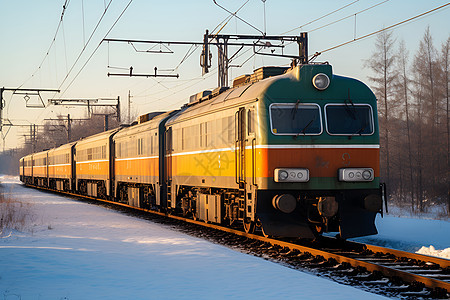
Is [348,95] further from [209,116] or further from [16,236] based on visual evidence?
[16,236]

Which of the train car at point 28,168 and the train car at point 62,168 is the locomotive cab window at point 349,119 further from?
the train car at point 28,168

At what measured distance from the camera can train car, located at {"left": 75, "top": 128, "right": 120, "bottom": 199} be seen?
30.4 meters

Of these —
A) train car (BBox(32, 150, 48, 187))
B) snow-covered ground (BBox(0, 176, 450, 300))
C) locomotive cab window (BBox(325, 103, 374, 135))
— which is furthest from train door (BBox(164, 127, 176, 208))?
train car (BBox(32, 150, 48, 187))

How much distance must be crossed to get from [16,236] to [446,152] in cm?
3668

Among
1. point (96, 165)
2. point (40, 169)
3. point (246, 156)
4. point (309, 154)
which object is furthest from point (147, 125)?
point (40, 169)

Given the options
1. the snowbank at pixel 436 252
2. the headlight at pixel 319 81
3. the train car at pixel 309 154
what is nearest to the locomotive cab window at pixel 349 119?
the train car at pixel 309 154

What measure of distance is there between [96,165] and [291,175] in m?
23.1

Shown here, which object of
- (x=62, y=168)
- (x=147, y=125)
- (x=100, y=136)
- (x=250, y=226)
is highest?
(x=100, y=136)

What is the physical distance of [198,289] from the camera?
8.33 meters

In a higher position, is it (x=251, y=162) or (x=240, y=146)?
(x=240, y=146)

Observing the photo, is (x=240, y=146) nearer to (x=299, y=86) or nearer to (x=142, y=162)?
(x=299, y=86)

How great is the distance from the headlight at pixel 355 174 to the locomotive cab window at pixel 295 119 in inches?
42.4

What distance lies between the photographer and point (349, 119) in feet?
42.3

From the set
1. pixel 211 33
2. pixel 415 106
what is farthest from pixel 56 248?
pixel 415 106
